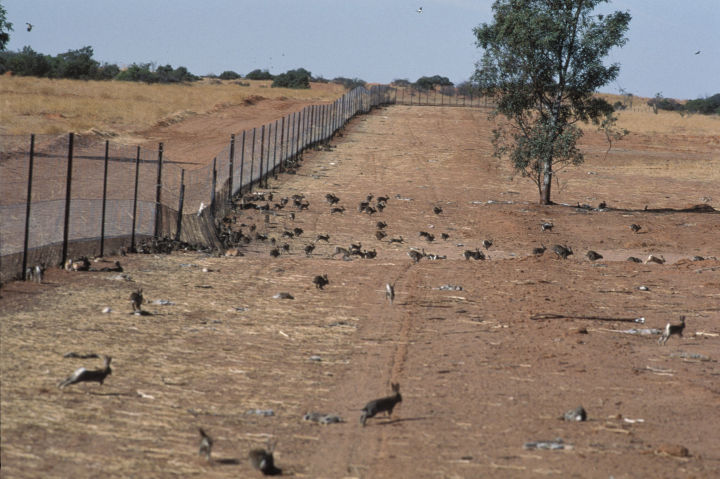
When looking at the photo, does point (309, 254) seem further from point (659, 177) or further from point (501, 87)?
point (659, 177)

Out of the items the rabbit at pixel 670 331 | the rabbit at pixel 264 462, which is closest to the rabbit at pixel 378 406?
the rabbit at pixel 264 462

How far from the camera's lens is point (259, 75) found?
159875 millimetres

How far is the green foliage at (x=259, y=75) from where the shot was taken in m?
160

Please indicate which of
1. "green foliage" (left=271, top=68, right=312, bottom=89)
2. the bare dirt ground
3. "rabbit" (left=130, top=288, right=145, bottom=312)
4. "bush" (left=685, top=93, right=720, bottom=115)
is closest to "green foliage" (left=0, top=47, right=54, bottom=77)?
"green foliage" (left=271, top=68, right=312, bottom=89)

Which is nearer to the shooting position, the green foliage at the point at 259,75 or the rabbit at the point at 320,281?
the rabbit at the point at 320,281

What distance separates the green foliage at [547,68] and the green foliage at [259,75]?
5030 inches

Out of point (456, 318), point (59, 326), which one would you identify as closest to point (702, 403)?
point (456, 318)

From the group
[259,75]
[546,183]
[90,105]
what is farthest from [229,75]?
[546,183]

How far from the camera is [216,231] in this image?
77.5 feet

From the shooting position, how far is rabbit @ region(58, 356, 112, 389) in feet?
31.7

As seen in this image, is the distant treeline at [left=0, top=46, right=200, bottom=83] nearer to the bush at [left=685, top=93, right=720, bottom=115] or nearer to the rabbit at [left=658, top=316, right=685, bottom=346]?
the bush at [left=685, top=93, right=720, bottom=115]

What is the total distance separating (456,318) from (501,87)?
21.2 metres

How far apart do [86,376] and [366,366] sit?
11.9 feet

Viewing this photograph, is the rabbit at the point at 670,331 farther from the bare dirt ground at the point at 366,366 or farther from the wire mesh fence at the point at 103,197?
the wire mesh fence at the point at 103,197
